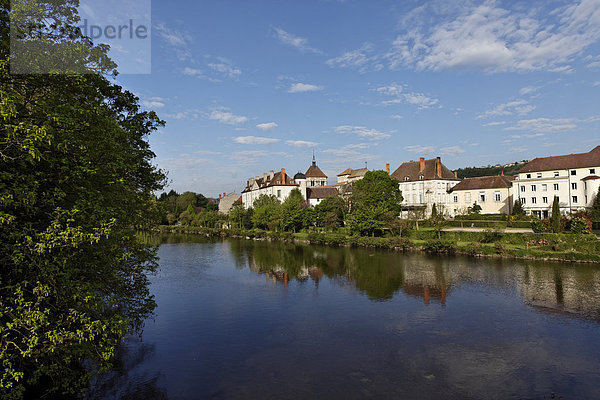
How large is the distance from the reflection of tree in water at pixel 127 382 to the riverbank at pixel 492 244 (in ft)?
94.7

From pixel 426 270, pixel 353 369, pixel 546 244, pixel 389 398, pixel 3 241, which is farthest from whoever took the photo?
pixel 546 244

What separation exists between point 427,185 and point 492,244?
25.1 metres

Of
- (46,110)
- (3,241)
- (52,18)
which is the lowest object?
(3,241)

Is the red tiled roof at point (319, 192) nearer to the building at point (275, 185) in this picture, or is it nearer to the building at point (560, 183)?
the building at point (275, 185)

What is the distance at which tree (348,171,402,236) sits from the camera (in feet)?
143

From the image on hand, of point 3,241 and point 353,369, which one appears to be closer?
point 3,241

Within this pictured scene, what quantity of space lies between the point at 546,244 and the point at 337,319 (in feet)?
77.6

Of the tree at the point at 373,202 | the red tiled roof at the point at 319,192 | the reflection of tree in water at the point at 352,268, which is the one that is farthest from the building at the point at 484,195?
the red tiled roof at the point at 319,192

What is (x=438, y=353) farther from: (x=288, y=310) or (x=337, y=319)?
(x=288, y=310)

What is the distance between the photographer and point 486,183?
52938 mm

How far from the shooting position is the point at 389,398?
33.1ft

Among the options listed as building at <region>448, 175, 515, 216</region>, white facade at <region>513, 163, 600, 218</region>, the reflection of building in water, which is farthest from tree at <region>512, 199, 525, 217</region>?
the reflection of building in water

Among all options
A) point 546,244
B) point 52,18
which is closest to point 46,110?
point 52,18

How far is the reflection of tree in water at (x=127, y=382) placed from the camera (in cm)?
1030
